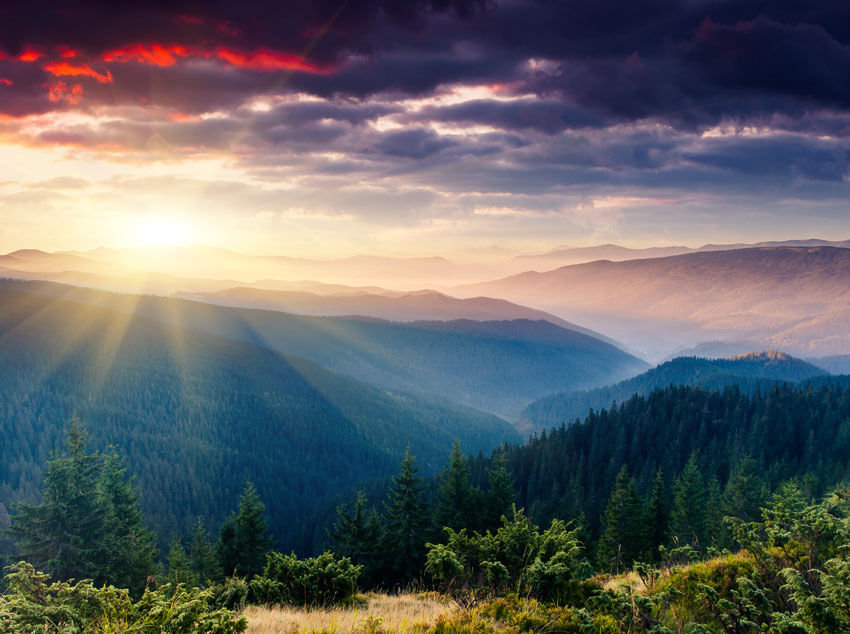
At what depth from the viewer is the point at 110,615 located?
29.7 feet

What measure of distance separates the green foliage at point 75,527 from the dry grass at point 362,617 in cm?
2853

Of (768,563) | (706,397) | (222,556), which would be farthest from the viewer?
(706,397)

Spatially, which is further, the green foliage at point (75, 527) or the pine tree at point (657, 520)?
the pine tree at point (657, 520)

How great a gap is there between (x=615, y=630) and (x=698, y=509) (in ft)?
172

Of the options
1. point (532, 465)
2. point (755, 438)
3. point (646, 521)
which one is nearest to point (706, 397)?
point (755, 438)

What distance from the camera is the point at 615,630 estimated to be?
9.74 metres

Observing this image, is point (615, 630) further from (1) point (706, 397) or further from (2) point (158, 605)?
(1) point (706, 397)

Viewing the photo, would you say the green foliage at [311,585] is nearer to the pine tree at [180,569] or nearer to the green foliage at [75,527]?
the pine tree at [180,569]

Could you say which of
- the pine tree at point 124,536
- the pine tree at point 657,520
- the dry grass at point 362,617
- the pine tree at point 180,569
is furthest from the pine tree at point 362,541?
the pine tree at point 657,520

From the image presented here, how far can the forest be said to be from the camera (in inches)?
377

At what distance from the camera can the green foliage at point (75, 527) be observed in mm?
32844

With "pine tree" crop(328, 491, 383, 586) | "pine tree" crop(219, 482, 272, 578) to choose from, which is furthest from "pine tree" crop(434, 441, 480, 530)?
"pine tree" crop(219, 482, 272, 578)

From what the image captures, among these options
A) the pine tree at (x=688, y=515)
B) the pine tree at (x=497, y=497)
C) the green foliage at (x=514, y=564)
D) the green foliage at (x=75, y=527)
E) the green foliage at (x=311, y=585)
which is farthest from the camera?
the pine tree at (x=688, y=515)

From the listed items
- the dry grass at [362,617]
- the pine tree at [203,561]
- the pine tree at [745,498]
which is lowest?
the pine tree at [203,561]
